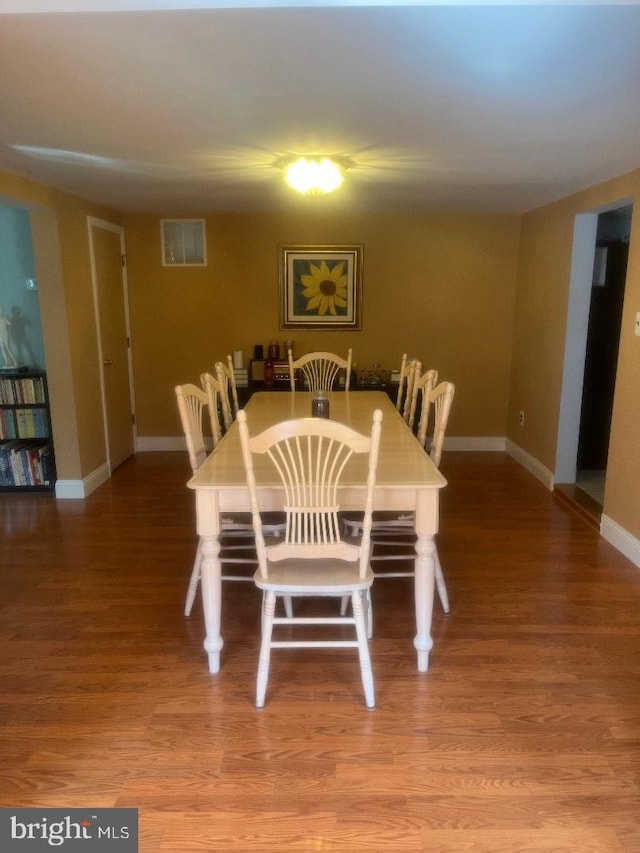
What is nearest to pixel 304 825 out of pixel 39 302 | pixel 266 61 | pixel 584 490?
pixel 266 61

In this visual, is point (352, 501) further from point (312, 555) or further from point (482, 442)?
point (482, 442)

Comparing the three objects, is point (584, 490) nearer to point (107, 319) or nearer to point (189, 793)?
point (189, 793)

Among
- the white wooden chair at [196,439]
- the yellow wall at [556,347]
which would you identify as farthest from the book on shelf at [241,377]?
the yellow wall at [556,347]

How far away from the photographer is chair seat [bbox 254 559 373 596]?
2.00 metres

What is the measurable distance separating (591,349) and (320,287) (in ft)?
7.27

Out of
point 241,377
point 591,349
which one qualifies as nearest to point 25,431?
point 241,377

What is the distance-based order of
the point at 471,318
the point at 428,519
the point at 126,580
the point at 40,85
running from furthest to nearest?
the point at 471,318
the point at 126,580
the point at 428,519
the point at 40,85

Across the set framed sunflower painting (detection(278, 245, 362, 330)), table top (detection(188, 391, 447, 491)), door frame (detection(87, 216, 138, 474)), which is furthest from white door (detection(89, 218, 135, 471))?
table top (detection(188, 391, 447, 491))

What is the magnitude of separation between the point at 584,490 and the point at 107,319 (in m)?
3.79

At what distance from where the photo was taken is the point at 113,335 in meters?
4.77

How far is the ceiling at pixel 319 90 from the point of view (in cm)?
145

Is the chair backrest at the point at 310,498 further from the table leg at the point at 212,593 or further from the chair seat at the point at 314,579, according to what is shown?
the table leg at the point at 212,593

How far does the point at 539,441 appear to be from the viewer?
4.57 m

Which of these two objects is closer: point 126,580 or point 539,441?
point 126,580
